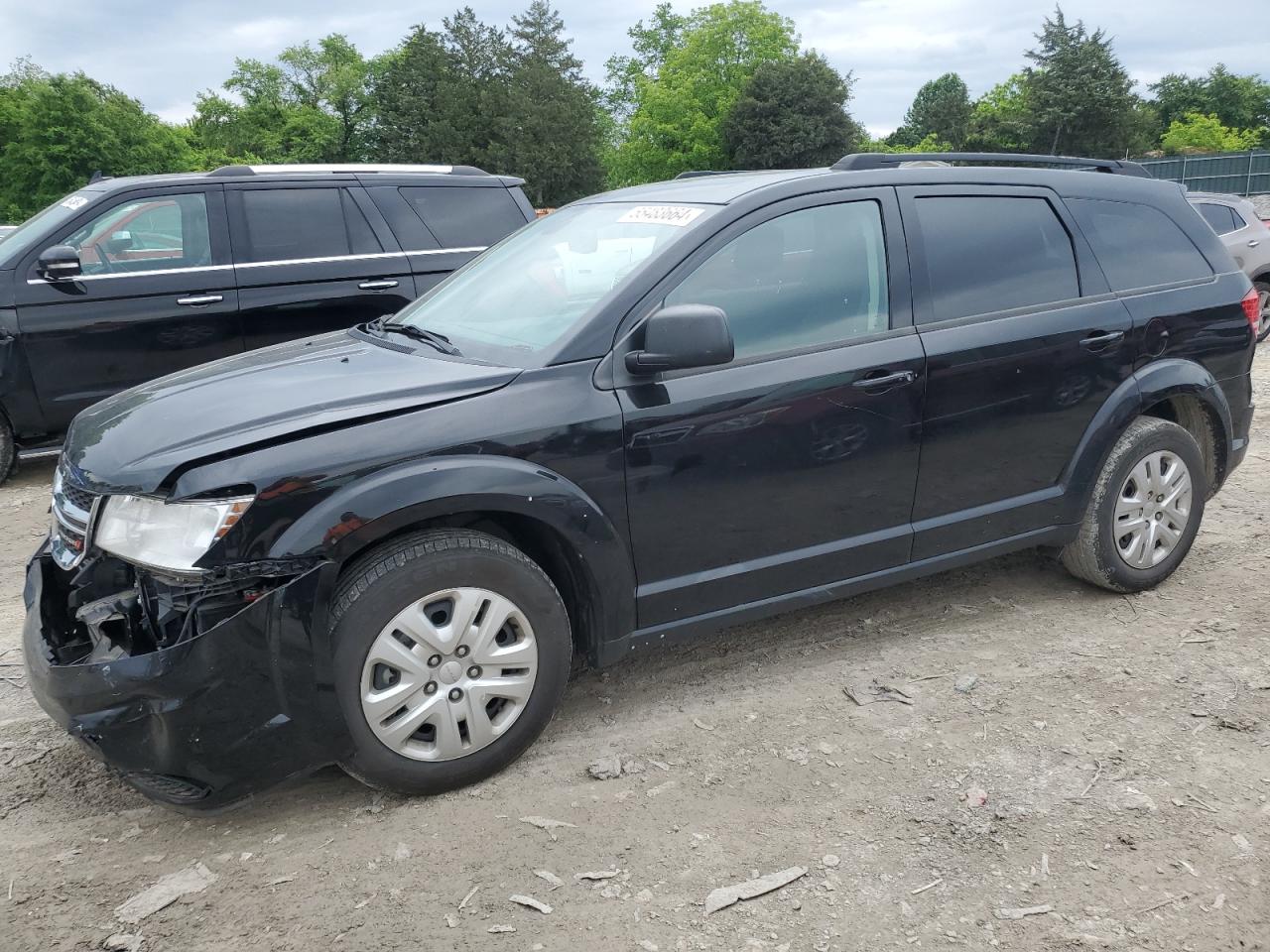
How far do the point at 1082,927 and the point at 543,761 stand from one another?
1.60 m

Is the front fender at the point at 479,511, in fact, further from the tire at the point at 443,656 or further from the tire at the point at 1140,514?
the tire at the point at 1140,514

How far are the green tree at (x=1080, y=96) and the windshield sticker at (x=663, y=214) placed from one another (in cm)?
5802

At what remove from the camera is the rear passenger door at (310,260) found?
22.1 feet

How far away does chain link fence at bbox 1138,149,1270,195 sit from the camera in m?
31.0

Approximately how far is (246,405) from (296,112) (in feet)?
244

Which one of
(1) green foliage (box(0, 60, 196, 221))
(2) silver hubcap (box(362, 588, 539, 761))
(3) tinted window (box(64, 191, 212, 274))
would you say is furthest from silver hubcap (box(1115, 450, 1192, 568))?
(1) green foliage (box(0, 60, 196, 221))

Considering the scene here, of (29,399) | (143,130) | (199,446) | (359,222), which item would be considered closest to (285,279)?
(359,222)

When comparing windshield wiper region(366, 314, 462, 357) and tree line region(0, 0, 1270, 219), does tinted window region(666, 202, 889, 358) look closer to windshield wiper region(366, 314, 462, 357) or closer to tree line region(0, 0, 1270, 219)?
windshield wiper region(366, 314, 462, 357)

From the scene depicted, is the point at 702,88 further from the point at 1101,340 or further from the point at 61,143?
the point at 1101,340

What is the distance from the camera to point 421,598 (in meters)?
2.78

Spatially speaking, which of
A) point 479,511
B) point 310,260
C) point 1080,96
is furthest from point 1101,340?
point 1080,96

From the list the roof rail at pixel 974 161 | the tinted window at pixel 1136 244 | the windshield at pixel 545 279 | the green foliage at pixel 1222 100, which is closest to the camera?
the windshield at pixel 545 279

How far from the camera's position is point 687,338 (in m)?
2.99

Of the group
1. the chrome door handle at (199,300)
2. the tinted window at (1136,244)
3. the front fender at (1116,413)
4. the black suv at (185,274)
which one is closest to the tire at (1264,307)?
the tinted window at (1136,244)
